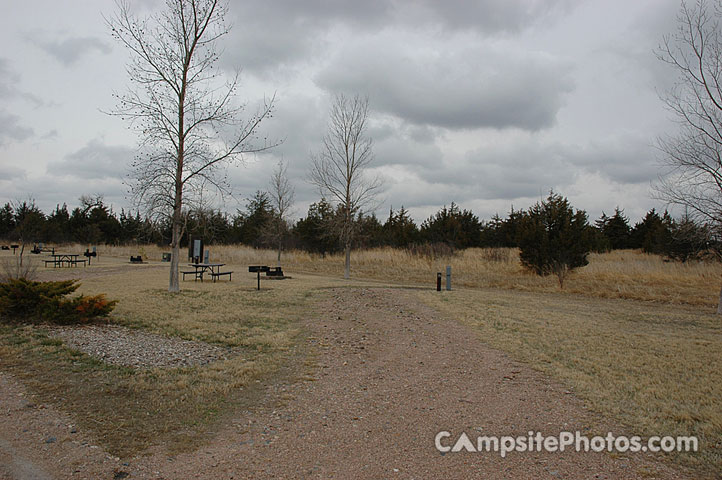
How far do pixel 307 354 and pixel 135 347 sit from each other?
2.64 m

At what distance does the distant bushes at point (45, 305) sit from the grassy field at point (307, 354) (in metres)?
0.57

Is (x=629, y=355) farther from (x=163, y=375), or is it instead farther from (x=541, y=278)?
(x=541, y=278)

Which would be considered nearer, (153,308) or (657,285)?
(153,308)

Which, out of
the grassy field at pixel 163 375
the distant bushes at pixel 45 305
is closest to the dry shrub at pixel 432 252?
the grassy field at pixel 163 375

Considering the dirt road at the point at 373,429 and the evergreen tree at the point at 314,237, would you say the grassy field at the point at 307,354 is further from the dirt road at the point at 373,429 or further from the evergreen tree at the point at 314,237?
the evergreen tree at the point at 314,237

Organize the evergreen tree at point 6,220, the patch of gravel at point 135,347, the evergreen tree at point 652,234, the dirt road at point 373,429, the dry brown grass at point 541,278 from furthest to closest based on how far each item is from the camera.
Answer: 1. the evergreen tree at point 6,220
2. the evergreen tree at point 652,234
3. the dry brown grass at point 541,278
4. the patch of gravel at point 135,347
5. the dirt road at point 373,429

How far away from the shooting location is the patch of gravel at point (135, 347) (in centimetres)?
626

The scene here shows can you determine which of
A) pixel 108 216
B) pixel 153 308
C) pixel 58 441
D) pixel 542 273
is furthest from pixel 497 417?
pixel 108 216

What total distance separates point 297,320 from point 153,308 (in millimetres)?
3419

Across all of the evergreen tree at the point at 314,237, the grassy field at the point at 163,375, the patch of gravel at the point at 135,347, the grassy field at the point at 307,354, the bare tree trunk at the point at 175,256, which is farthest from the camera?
the evergreen tree at the point at 314,237

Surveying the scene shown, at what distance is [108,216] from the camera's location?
54719mm

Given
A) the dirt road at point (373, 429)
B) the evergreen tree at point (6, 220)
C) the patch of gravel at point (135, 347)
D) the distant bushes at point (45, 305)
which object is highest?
the evergreen tree at point (6, 220)

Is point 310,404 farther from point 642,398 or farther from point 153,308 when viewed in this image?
point 153,308

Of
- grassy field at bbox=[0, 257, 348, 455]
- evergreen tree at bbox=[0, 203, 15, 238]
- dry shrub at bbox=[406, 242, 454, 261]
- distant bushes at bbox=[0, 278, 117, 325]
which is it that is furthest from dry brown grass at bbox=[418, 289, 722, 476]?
evergreen tree at bbox=[0, 203, 15, 238]
